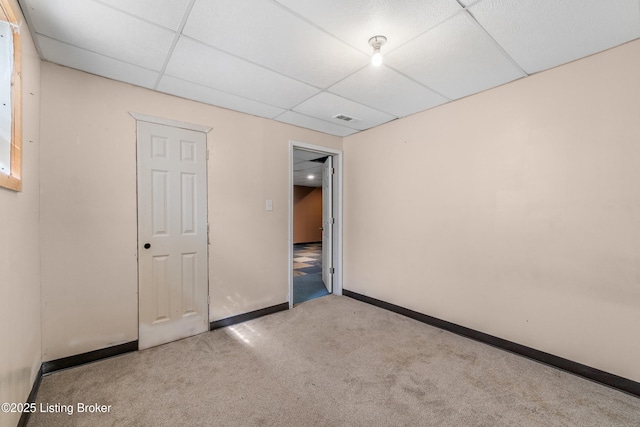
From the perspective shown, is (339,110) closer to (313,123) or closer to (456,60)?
(313,123)

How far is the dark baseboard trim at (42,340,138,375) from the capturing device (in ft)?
6.97

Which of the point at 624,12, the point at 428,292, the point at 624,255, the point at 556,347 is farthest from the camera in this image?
the point at 428,292

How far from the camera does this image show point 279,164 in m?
3.47

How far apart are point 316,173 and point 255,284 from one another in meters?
4.38

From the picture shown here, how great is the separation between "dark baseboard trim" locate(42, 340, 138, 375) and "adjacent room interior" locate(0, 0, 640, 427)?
15 millimetres

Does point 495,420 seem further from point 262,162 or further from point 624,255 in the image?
point 262,162

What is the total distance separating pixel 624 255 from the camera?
75.7 inches

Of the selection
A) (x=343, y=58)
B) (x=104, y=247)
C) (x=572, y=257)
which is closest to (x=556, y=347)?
(x=572, y=257)

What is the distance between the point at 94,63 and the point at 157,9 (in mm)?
983

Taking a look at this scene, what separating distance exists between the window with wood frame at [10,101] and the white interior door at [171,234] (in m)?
0.94

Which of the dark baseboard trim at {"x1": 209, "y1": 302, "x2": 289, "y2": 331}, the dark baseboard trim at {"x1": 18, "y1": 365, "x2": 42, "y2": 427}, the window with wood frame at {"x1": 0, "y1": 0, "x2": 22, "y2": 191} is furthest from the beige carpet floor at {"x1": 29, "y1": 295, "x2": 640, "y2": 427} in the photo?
the window with wood frame at {"x1": 0, "y1": 0, "x2": 22, "y2": 191}

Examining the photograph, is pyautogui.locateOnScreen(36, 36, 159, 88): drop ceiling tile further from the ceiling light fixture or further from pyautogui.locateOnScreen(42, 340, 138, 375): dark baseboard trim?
pyautogui.locateOnScreen(42, 340, 138, 375): dark baseboard trim

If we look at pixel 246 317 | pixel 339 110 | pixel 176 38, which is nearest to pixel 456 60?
pixel 339 110

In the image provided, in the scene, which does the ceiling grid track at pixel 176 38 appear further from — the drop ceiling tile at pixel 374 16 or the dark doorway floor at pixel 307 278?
the dark doorway floor at pixel 307 278
